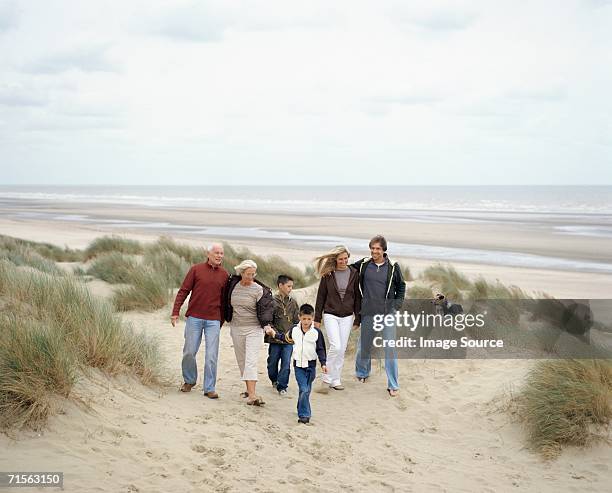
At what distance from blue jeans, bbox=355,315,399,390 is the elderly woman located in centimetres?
127

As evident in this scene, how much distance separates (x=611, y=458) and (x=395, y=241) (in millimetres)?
22422

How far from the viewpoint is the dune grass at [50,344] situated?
201 inches

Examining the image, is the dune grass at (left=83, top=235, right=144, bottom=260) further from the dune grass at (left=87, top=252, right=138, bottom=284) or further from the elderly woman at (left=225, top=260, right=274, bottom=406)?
the elderly woman at (left=225, top=260, right=274, bottom=406)

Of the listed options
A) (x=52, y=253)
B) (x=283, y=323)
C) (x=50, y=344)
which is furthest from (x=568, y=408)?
(x=52, y=253)

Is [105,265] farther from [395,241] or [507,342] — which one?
[395,241]

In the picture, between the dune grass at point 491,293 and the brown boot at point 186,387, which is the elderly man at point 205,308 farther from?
the dune grass at point 491,293

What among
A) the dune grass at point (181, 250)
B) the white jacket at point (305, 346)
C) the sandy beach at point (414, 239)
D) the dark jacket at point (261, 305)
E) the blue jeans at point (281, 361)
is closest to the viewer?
the white jacket at point (305, 346)

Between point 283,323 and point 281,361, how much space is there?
0.66 metres

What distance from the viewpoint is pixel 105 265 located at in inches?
553

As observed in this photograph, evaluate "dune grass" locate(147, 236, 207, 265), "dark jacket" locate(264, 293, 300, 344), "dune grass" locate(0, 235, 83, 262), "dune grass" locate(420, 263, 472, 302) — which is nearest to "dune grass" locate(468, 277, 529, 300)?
"dune grass" locate(420, 263, 472, 302)

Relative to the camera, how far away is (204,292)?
7.00 meters

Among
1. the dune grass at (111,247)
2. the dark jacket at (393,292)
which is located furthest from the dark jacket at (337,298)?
the dune grass at (111,247)

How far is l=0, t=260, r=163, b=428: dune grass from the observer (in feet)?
16.7

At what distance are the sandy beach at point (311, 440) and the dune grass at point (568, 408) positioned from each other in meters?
0.13
